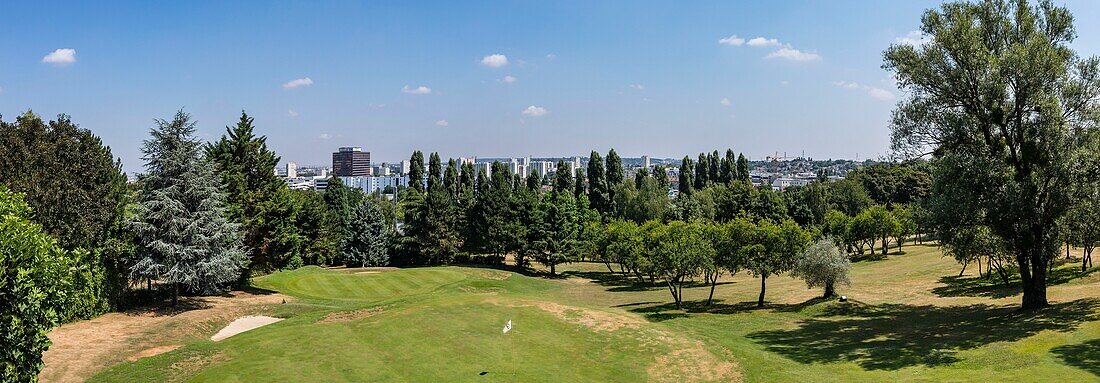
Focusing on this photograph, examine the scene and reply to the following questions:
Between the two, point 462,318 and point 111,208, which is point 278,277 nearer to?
point 111,208

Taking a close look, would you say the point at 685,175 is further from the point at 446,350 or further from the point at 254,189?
the point at 446,350

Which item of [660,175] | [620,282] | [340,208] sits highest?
[660,175]

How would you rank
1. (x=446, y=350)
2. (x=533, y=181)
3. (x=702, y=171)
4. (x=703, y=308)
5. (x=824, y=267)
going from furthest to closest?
(x=702, y=171)
(x=533, y=181)
(x=703, y=308)
(x=824, y=267)
(x=446, y=350)

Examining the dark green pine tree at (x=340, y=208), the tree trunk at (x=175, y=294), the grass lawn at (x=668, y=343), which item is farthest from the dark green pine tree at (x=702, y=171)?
the tree trunk at (x=175, y=294)

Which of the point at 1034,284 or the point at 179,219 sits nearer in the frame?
the point at 1034,284

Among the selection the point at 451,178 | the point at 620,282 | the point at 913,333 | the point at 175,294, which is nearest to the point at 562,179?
the point at 451,178

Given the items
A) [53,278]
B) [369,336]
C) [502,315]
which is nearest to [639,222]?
[502,315]

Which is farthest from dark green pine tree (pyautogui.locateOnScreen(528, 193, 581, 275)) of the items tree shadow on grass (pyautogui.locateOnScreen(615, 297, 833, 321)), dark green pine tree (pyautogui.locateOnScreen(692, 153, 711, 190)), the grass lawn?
dark green pine tree (pyautogui.locateOnScreen(692, 153, 711, 190))

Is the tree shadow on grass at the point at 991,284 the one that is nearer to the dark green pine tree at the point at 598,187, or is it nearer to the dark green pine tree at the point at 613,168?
the dark green pine tree at the point at 598,187
